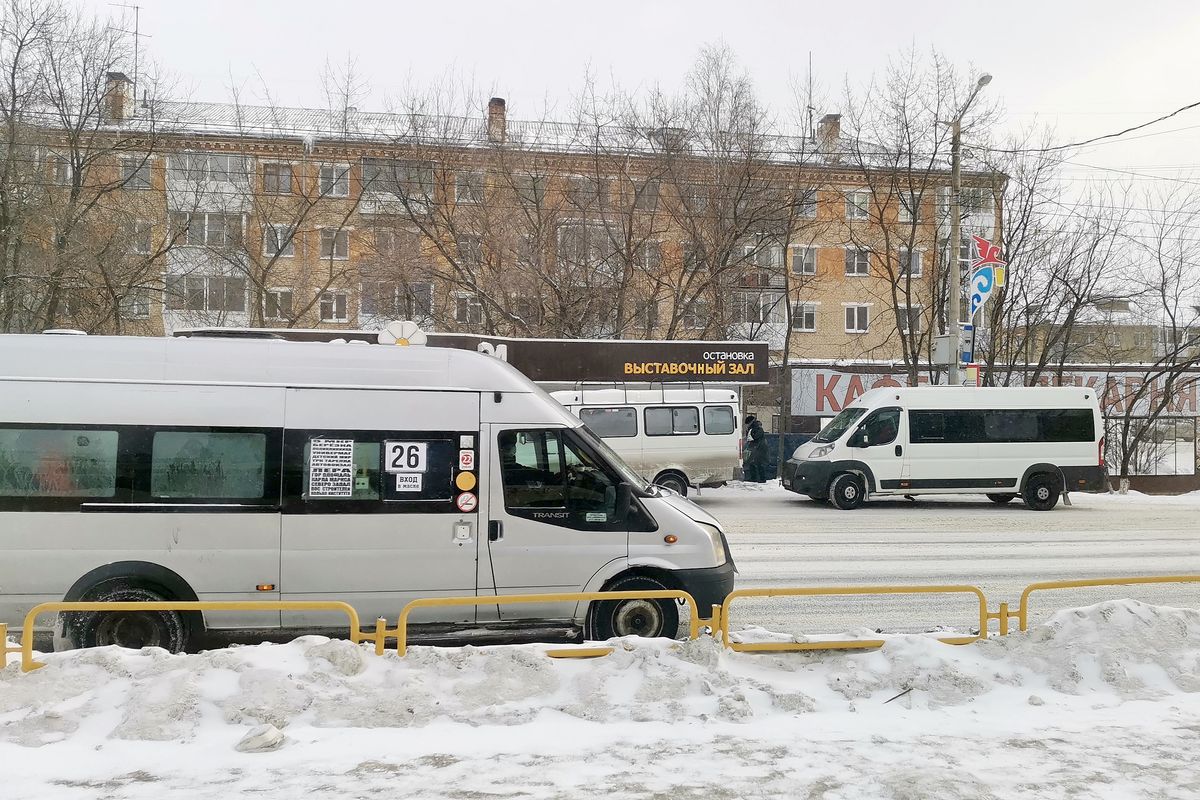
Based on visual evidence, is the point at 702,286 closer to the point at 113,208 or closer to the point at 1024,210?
the point at 1024,210

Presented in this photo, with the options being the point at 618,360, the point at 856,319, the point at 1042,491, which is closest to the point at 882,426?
the point at 1042,491

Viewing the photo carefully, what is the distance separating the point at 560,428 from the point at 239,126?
28827 mm

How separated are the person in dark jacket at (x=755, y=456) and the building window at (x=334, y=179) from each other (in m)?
16.7

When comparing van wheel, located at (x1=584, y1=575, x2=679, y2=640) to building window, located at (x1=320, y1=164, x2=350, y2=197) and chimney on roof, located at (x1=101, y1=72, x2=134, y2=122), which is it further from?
building window, located at (x1=320, y1=164, x2=350, y2=197)

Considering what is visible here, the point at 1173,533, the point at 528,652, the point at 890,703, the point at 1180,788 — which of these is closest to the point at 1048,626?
the point at 890,703

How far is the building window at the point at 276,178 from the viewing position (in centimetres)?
3278

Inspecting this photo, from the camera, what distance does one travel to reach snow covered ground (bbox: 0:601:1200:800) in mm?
4285

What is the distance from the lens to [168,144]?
28.5m

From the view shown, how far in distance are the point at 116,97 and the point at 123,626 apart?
23.2 m

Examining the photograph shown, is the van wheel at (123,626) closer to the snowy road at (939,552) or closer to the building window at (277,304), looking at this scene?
the snowy road at (939,552)

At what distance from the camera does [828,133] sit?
29188 mm

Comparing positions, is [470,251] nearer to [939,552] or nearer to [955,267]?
[955,267]

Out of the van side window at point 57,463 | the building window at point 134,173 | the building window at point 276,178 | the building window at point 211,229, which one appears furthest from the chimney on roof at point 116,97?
the van side window at point 57,463

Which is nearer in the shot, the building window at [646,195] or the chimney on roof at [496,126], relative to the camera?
the building window at [646,195]
